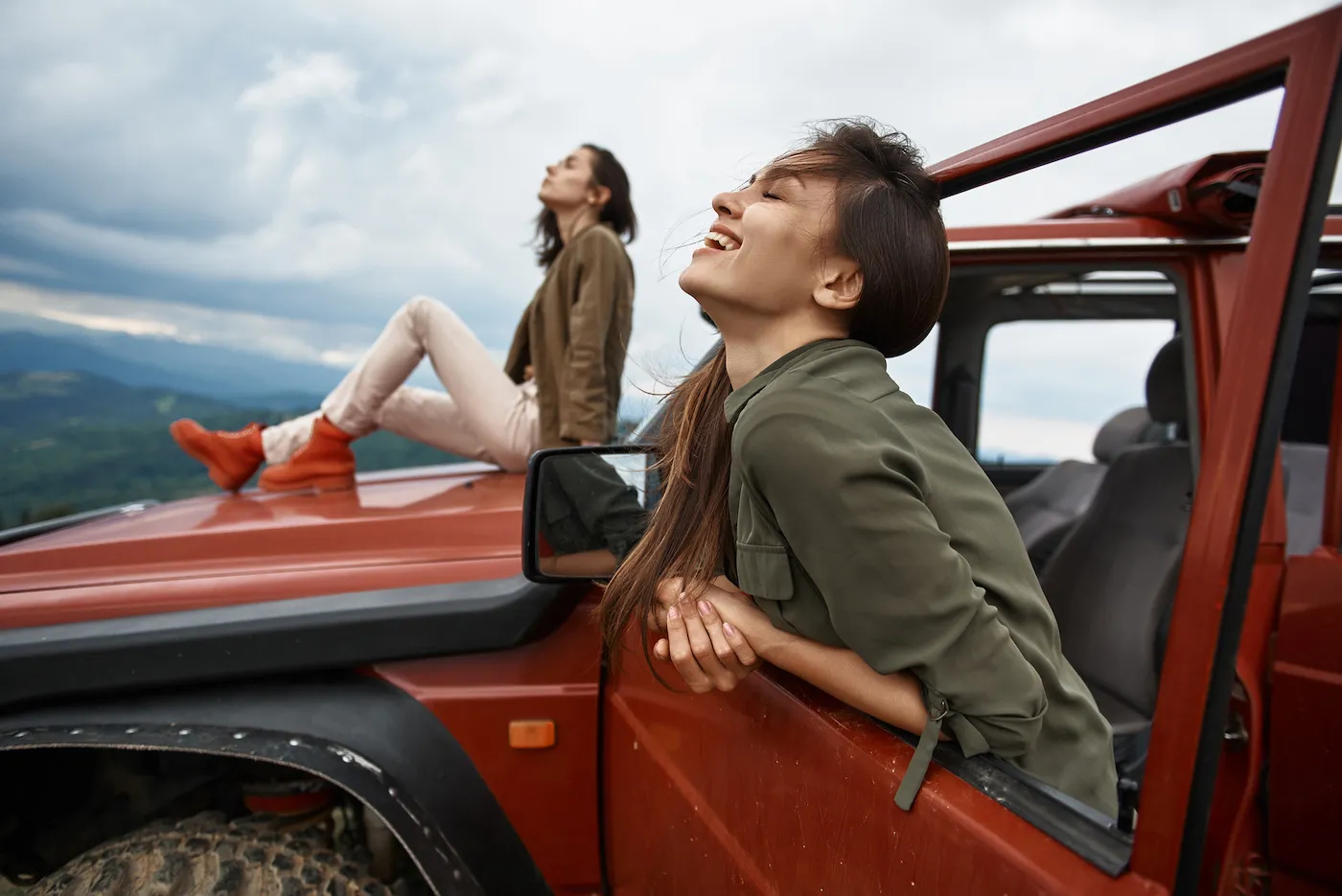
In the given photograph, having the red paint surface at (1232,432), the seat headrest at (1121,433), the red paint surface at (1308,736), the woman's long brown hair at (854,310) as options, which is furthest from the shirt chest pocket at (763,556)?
the seat headrest at (1121,433)

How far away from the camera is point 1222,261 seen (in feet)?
5.63

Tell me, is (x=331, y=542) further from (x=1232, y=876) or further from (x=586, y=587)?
(x=1232, y=876)

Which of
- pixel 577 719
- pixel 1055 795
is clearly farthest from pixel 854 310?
pixel 577 719

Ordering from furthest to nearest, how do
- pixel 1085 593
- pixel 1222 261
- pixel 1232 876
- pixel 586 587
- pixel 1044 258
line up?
pixel 1085 593 < pixel 1044 258 < pixel 1222 261 < pixel 586 587 < pixel 1232 876

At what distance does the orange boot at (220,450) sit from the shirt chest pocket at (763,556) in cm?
223

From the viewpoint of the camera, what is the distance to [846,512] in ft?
2.66

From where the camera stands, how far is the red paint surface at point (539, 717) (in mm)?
1520

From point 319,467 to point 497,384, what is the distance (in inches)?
24.9

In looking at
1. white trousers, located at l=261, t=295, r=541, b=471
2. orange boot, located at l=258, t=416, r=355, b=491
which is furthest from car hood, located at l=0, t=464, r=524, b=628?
white trousers, located at l=261, t=295, r=541, b=471

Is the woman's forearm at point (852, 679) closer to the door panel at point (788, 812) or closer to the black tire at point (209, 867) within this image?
the door panel at point (788, 812)

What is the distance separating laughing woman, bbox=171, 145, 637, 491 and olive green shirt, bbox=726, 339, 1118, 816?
6.44 feet

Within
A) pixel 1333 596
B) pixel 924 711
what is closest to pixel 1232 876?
pixel 1333 596

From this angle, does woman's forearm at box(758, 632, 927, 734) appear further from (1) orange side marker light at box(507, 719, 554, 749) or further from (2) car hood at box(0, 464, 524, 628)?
(2) car hood at box(0, 464, 524, 628)

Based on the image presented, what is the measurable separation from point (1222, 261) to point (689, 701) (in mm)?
1361
